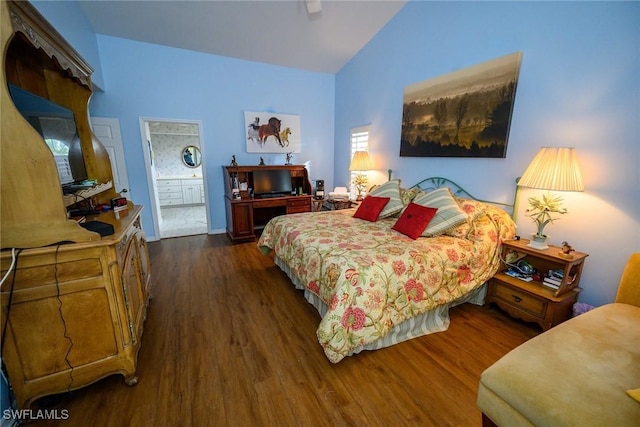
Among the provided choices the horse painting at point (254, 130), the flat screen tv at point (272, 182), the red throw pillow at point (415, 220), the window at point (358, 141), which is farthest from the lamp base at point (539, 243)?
the horse painting at point (254, 130)

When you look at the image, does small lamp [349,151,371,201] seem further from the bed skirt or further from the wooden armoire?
the wooden armoire

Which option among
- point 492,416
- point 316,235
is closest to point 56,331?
point 316,235

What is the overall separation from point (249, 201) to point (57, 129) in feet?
8.44

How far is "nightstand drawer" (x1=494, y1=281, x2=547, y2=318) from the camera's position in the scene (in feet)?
6.66

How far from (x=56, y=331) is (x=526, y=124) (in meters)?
3.71

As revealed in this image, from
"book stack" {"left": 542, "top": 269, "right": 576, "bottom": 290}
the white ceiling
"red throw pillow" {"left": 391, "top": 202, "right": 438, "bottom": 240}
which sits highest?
the white ceiling

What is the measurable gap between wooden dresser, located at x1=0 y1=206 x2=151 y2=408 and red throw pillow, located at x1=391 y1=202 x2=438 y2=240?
2216mm

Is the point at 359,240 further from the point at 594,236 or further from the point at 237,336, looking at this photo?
the point at 594,236

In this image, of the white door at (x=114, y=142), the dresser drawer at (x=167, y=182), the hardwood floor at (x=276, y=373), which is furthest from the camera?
the dresser drawer at (x=167, y=182)

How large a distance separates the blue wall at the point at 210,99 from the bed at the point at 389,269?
102 inches

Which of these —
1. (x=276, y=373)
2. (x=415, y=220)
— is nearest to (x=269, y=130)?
(x=415, y=220)

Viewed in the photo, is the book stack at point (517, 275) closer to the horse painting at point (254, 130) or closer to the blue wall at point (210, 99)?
the blue wall at point (210, 99)

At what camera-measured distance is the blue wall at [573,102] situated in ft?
6.01

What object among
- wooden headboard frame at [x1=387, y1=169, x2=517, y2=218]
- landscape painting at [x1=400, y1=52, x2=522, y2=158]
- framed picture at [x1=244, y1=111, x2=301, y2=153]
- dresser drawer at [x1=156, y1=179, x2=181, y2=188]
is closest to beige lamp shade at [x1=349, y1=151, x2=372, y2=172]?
landscape painting at [x1=400, y1=52, x2=522, y2=158]
